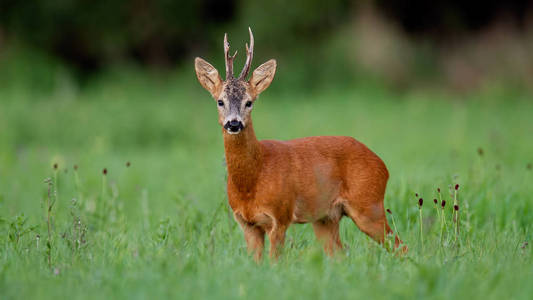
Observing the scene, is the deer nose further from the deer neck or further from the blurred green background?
the blurred green background

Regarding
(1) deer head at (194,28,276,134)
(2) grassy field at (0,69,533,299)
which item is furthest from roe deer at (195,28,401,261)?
(2) grassy field at (0,69,533,299)

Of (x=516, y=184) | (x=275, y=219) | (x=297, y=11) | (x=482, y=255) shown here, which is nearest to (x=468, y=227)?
(x=482, y=255)

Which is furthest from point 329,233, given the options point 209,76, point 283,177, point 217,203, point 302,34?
point 302,34

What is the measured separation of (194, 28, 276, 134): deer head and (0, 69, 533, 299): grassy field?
26.5 inches

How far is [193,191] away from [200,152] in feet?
10.5

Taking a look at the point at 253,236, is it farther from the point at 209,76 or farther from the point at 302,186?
the point at 209,76

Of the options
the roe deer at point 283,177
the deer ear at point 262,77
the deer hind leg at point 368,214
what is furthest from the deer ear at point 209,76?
the deer hind leg at point 368,214

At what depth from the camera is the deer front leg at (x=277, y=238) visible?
4850mm

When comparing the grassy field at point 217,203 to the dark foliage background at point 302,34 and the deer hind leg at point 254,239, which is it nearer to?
the deer hind leg at point 254,239

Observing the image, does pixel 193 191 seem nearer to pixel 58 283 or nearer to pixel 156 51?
pixel 58 283

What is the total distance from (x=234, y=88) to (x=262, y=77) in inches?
12.4

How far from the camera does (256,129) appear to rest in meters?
13.2

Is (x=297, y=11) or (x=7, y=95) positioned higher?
(x=297, y=11)

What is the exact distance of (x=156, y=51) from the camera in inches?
845
